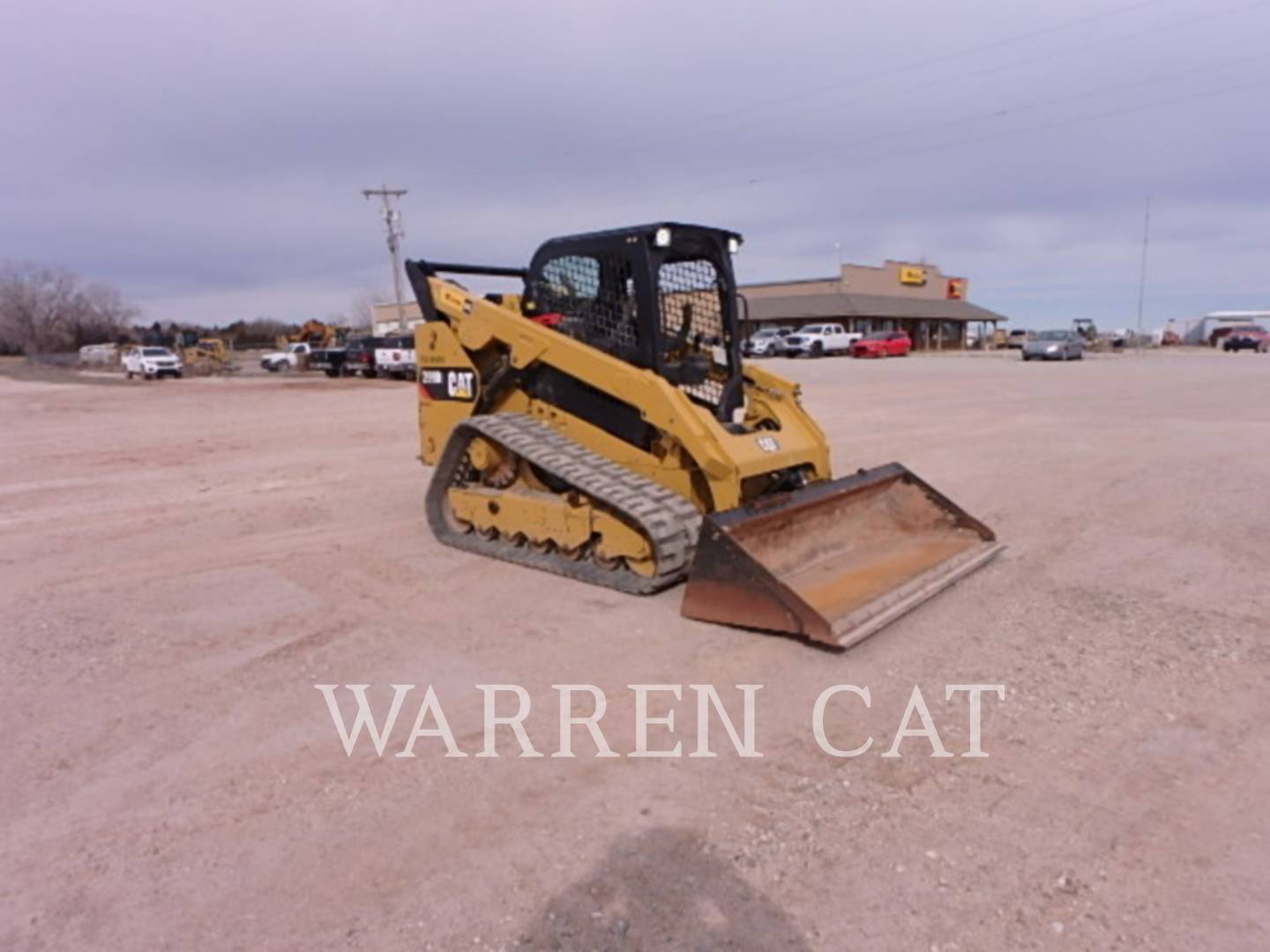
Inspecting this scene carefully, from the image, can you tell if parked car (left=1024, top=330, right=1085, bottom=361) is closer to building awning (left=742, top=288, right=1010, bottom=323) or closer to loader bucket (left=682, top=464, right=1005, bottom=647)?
building awning (left=742, top=288, right=1010, bottom=323)

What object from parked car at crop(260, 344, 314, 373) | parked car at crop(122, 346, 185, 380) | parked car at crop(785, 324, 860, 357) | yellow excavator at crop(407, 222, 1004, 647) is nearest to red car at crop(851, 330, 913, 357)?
parked car at crop(785, 324, 860, 357)

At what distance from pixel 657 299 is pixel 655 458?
1.10m

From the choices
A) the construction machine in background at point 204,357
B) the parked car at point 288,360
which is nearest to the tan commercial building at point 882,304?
the parked car at point 288,360

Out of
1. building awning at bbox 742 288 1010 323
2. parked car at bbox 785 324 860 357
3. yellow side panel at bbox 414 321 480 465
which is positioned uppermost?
building awning at bbox 742 288 1010 323

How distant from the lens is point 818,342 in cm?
4247

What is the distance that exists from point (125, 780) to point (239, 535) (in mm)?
4052

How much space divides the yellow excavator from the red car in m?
37.0

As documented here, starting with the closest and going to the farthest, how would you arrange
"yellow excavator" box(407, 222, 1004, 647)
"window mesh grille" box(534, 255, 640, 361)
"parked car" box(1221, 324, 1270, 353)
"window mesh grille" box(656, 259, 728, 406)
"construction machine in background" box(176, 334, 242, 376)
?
"yellow excavator" box(407, 222, 1004, 647) → "window mesh grille" box(534, 255, 640, 361) → "window mesh grille" box(656, 259, 728, 406) → "construction machine in background" box(176, 334, 242, 376) → "parked car" box(1221, 324, 1270, 353)

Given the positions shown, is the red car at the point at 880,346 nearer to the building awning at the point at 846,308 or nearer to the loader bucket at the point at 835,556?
the building awning at the point at 846,308

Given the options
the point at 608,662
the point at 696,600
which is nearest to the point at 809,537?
the point at 696,600

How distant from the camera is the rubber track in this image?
4812 mm

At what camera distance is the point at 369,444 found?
1245 centimetres

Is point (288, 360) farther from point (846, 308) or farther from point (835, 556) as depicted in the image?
point (835, 556)

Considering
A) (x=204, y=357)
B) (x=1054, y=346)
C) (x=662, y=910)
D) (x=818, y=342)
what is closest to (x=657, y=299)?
(x=662, y=910)
